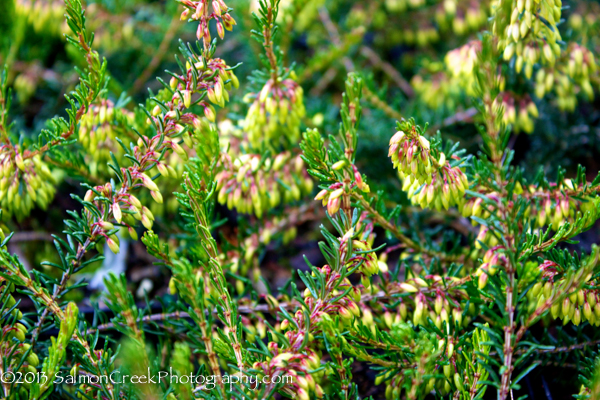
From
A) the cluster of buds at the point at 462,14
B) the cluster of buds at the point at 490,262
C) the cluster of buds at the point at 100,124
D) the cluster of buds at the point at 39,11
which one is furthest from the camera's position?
the cluster of buds at the point at 462,14

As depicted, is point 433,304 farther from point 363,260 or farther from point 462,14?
point 462,14

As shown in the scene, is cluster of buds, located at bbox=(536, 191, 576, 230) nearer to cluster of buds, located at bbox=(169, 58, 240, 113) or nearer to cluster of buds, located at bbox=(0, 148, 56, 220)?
cluster of buds, located at bbox=(169, 58, 240, 113)

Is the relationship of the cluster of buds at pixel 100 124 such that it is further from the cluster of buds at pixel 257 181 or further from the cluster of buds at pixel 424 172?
the cluster of buds at pixel 424 172

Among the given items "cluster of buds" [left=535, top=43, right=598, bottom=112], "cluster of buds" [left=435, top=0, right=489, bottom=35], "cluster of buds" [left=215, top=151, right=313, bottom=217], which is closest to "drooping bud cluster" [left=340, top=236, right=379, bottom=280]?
"cluster of buds" [left=215, top=151, right=313, bottom=217]

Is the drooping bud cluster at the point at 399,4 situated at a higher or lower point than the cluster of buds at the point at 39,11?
higher

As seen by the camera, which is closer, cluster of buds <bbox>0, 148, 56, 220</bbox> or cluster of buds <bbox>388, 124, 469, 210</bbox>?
cluster of buds <bbox>388, 124, 469, 210</bbox>

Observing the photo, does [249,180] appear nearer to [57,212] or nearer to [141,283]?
[141,283]

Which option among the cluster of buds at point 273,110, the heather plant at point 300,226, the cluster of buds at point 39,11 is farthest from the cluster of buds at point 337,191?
the cluster of buds at point 39,11
